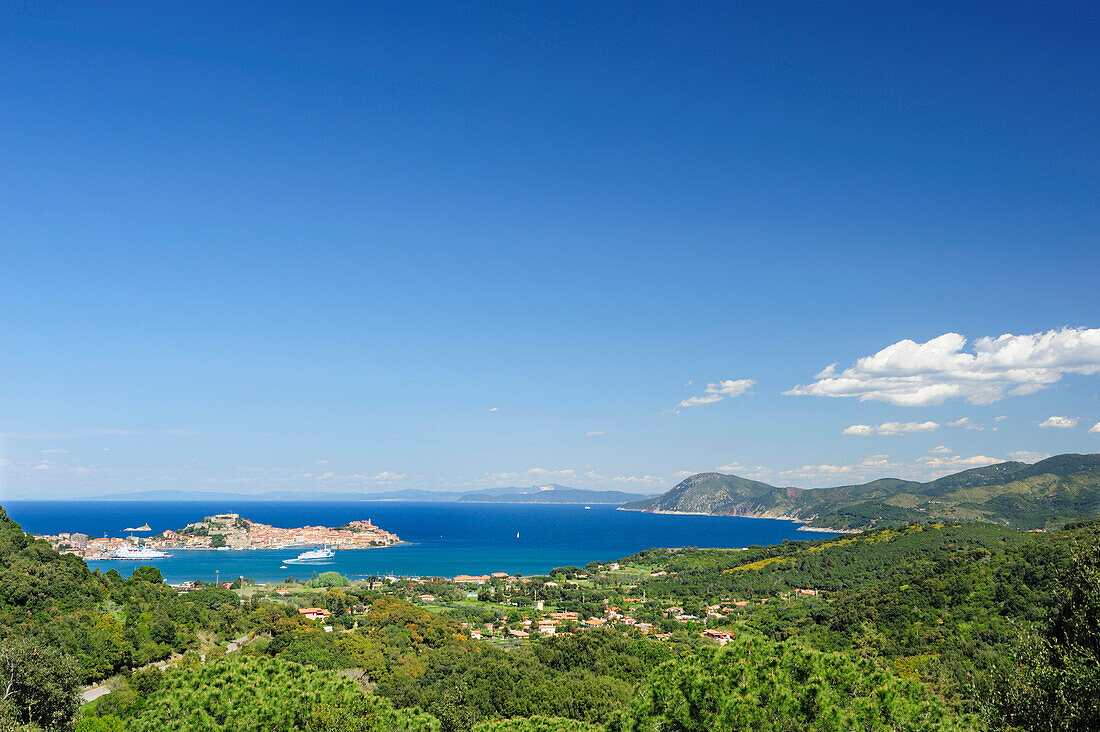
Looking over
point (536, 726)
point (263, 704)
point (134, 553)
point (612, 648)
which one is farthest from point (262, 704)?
point (134, 553)

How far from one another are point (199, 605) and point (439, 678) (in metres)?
22.6

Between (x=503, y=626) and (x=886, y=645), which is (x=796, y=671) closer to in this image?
(x=886, y=645)

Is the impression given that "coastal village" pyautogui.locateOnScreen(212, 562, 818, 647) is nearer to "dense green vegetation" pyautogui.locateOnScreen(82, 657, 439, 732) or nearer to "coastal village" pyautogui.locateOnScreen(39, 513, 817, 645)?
"coastal village" pyautogui.locateOnScreen(39, 513, 817, 645)

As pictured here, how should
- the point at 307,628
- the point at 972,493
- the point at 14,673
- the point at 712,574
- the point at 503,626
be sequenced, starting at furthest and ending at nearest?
the point at 972,493, the point at 712,574, the point at 503,626, the point at 307,628, the point at 14,673

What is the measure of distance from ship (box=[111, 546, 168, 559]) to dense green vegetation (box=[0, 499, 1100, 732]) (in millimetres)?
48234

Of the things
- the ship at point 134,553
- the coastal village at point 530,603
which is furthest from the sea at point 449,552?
the coastal village at point 530,603

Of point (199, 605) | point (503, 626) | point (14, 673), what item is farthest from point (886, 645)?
point (199, 605)

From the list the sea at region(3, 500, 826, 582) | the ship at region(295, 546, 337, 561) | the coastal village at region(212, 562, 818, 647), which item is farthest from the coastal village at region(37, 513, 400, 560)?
the coastal village at region(212, 562, 818, 647)

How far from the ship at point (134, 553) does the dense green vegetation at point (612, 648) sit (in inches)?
1899

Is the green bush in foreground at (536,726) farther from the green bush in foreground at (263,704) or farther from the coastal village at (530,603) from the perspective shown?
the coastal village at (530,603)

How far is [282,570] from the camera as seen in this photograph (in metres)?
87.7

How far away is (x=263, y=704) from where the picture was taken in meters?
10.9

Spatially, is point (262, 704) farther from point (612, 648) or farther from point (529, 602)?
point (529, 602)

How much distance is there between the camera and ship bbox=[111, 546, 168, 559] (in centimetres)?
9773
